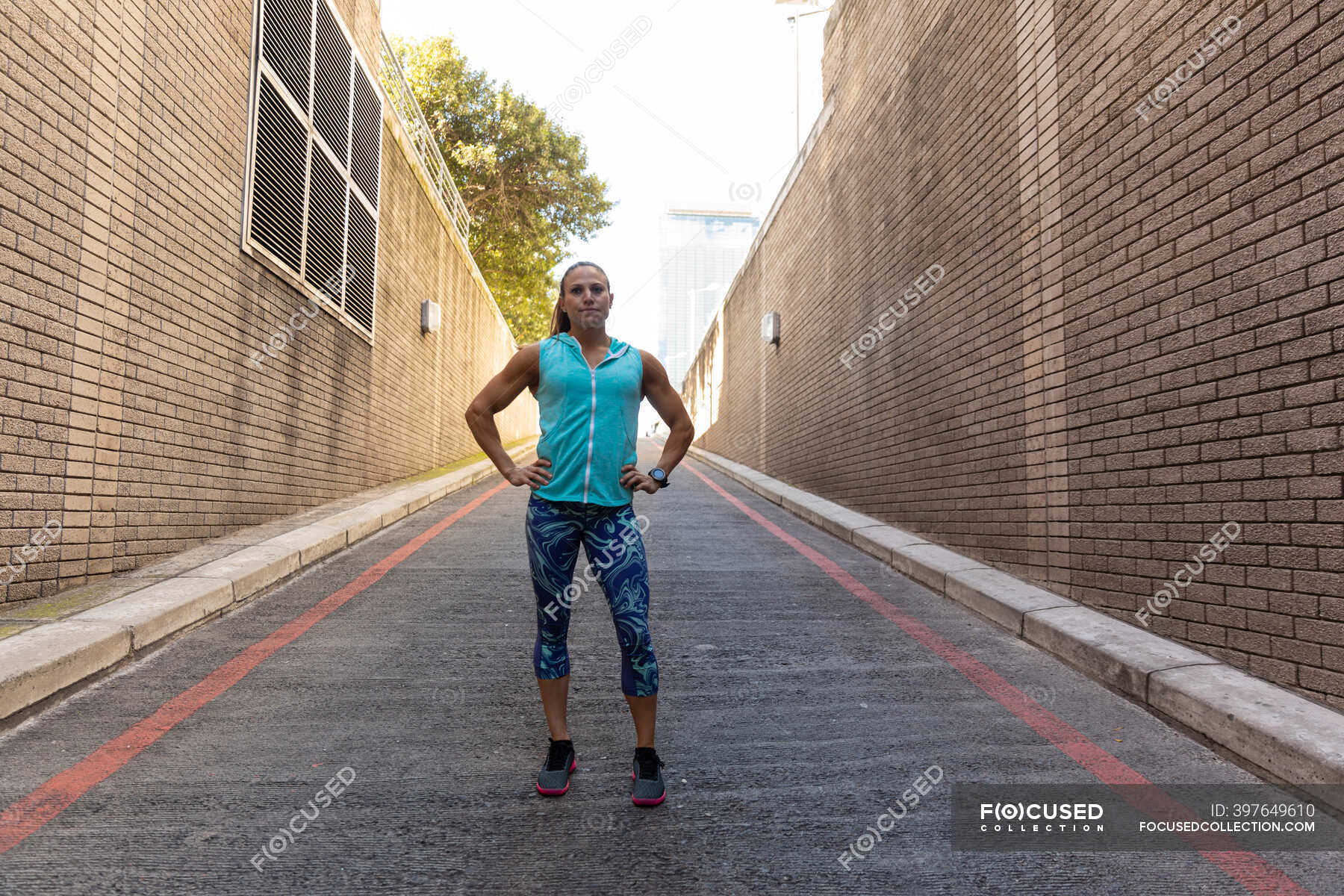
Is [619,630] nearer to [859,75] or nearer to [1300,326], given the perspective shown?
[1300,326]

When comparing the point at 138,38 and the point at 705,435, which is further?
the point at 705,435

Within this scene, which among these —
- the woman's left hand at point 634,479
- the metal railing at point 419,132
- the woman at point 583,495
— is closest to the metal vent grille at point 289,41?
the metal railing at point 419,132

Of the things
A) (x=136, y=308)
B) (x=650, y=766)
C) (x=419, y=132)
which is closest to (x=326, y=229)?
(x=136, y=308)

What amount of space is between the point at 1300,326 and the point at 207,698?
197 inches

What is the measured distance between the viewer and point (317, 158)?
366 inches

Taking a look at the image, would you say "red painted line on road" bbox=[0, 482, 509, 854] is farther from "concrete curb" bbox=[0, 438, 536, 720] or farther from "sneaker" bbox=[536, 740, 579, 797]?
"sneaker" bbox=[536, 740, 579, 797]

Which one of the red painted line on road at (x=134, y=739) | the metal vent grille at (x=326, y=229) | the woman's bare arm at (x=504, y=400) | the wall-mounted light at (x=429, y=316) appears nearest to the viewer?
the red painted line on road at (x=134, y=739)

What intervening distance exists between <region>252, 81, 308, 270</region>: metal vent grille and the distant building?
139 m

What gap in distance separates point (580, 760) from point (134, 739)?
68.7 inches

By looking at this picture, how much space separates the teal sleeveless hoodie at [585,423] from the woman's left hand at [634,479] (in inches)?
0.8

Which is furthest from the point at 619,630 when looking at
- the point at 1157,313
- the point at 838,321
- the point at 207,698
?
the point at 838,321

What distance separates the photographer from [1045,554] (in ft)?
18.4

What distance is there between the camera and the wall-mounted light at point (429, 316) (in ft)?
46.1

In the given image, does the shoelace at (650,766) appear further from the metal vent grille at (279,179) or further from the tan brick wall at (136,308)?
the metal vent grille at (279,179)
